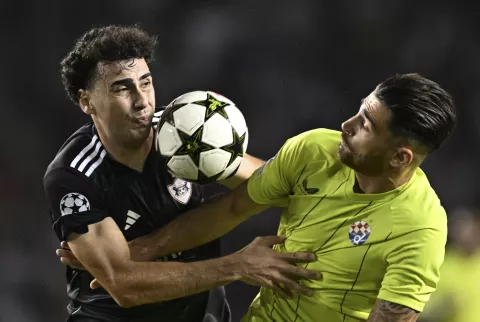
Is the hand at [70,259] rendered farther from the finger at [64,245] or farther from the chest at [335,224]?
the chest at [335,224]

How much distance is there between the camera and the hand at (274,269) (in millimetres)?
2871

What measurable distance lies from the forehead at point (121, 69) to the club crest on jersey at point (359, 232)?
3.77 ft

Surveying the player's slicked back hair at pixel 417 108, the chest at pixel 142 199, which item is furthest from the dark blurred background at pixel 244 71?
the player's slicked back hair at pixel 417 108

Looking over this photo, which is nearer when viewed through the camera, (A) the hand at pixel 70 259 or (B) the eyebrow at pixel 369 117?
(B) the eyebrow at pixel 369 117

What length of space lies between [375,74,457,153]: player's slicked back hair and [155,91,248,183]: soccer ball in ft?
2.12

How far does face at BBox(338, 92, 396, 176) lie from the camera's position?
2764 millimetres

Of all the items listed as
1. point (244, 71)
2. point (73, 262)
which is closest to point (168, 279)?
point (73, 262)

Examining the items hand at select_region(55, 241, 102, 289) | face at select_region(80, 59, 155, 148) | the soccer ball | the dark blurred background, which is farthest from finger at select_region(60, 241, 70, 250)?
the dark blurred background

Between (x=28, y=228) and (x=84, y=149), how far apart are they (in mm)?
2464

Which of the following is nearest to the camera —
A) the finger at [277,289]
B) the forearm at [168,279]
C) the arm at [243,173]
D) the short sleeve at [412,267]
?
the short sleeve at [412,267]

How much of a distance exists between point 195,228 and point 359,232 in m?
0.76

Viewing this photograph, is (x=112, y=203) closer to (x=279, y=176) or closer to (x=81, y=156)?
(x=81, y=156)

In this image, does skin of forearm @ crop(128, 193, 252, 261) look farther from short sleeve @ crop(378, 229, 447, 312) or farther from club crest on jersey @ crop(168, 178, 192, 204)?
short sleeve @ crop(378, 229, 447, 312)

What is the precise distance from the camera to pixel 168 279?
121 inches
